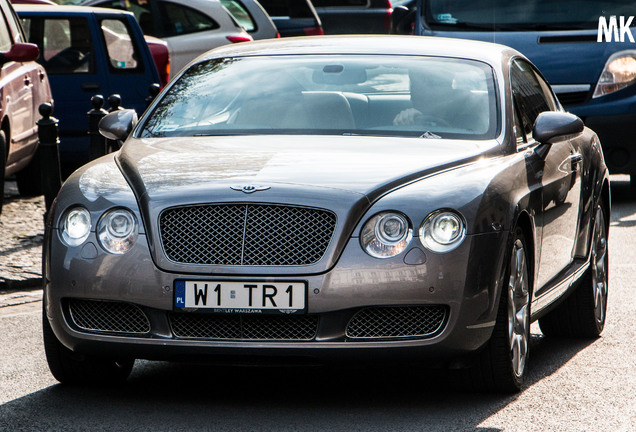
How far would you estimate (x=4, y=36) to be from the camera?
1195cm

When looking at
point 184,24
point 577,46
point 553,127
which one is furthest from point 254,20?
point 553,127

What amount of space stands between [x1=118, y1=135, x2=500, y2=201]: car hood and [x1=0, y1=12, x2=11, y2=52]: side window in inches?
222

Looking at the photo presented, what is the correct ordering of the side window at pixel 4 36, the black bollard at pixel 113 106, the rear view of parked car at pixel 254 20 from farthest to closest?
the rear view of parked car at pixel 254 20 < the side window at pixel 4 36 < the black bollard at pixel 113 106

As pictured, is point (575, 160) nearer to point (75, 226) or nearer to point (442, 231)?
point (442, 231)

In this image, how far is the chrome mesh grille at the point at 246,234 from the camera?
5.36 m

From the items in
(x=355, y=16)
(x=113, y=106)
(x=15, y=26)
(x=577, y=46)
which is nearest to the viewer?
(x=113, y=106)

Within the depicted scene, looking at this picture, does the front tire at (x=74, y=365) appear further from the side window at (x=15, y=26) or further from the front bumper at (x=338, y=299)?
the side window at (x=15, y=26)

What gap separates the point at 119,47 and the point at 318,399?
889 cm

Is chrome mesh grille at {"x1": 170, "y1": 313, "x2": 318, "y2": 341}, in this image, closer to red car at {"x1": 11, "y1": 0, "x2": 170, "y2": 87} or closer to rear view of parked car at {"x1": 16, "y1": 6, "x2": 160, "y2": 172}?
rear view of parked car at {"x1": 16, "y1": 6, "x2": 160, "y2": 172}

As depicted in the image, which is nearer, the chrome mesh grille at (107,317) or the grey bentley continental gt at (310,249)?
the grey bentley continental gt at (310,249)

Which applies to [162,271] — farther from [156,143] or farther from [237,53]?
[237,53]

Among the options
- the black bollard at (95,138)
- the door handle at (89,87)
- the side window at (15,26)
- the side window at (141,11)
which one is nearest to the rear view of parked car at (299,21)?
the side window at (141,11)

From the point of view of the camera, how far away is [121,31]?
Answer: 46.8 ft

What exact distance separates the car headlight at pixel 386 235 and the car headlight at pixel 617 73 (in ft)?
27.5
